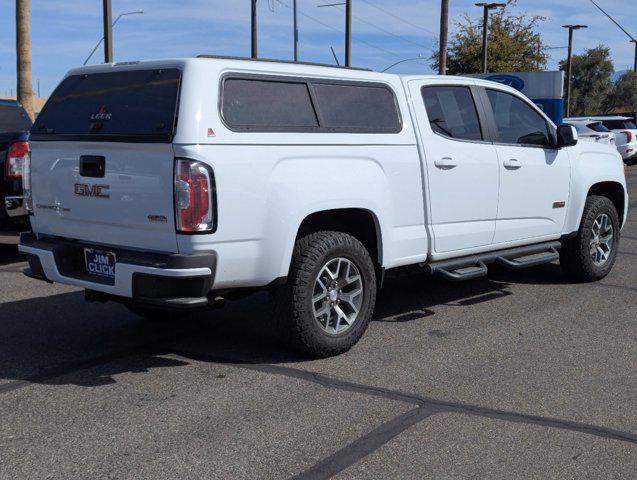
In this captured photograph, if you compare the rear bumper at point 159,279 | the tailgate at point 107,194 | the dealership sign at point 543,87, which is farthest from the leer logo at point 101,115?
the dealership sign at point 543,87

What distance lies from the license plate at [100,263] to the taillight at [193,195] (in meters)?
0.67

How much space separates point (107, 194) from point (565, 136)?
169 inches

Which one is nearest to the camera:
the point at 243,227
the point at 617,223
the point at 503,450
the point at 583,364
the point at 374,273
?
the point at 503,450

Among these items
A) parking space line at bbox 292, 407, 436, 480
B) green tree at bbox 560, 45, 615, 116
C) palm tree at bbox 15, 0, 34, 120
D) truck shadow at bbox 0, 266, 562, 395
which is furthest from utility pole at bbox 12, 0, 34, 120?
green tree at bbox 560, 45, 615, 116

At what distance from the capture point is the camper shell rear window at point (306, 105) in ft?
16.9

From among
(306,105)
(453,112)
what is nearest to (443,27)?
(453,112)

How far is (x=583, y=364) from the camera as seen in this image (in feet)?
17.9

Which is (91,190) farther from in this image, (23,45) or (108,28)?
(23,45)

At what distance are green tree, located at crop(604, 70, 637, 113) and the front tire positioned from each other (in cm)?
6386

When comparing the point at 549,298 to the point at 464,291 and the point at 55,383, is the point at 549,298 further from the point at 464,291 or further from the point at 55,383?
the point at 55,383

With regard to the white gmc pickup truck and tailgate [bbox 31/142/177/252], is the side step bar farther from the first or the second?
tailgate [bbox 31/142/177/252]

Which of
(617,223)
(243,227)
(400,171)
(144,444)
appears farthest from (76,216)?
(617,223)

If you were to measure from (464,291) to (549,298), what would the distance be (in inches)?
31.3

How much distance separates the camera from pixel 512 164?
7.01 metres
